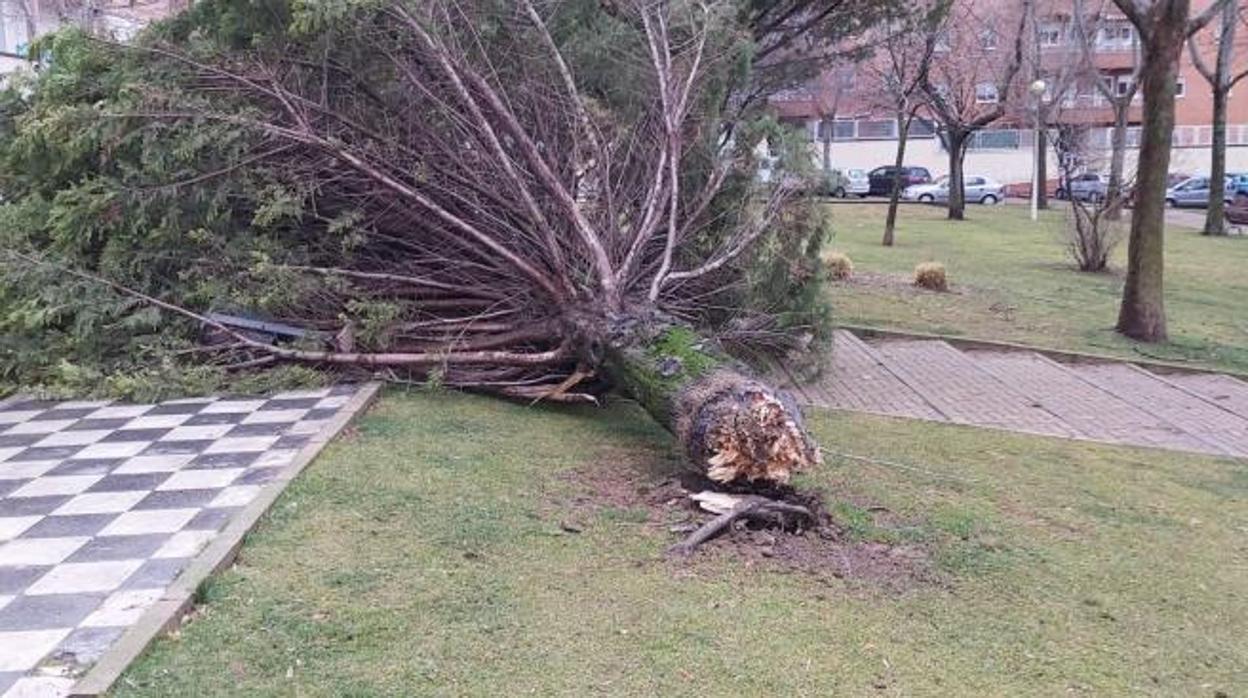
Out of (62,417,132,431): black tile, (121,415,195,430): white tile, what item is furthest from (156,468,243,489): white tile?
(62,417,132,431): black tile

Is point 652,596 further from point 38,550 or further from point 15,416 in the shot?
point 15,416

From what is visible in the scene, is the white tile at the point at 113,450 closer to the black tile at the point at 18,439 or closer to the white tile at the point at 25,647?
the black tile at the point at 18,439

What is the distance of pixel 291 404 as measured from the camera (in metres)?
7.12

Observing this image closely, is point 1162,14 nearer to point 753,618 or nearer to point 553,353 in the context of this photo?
point 553,353

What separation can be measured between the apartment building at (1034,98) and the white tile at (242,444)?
20.5 metres

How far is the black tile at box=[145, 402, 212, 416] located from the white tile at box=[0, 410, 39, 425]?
2.42 feet

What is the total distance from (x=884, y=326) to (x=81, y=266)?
897cm

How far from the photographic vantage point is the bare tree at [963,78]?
104ft

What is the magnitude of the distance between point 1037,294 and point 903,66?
1161 cm

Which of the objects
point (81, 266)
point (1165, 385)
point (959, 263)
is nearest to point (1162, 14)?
point (1165, 385)

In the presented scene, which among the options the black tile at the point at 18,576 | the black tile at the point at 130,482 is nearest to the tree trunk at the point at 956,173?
the black tile at the point at 130,482

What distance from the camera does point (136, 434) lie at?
6.37 metres

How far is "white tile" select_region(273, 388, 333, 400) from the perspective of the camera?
7.32 m

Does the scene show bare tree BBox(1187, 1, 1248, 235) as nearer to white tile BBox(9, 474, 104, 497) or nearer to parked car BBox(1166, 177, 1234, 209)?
parked car BBox(1166, 177, 1234, 209)
